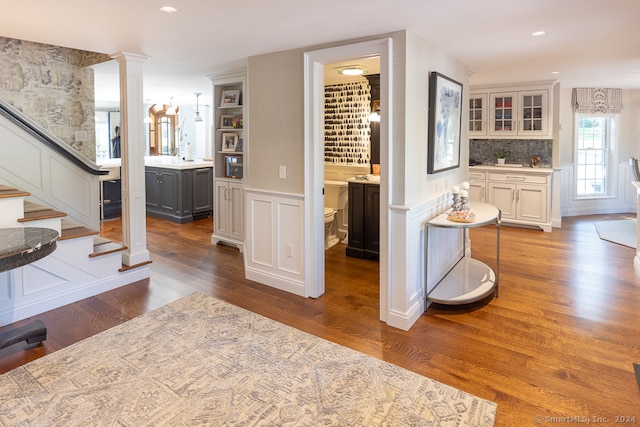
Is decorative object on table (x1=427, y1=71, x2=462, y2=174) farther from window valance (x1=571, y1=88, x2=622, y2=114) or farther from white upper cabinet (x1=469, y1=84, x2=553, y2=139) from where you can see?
window valance (x1=571, y1=88, x2=622, y2=114)

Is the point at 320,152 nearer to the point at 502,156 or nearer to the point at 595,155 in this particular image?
the point at 502,156

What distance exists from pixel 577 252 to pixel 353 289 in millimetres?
3128

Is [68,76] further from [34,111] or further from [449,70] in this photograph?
[449,70]

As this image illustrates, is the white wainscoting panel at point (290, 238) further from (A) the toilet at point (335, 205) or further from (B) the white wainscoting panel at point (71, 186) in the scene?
(B) the white wainscoting panel at point (71, 186)

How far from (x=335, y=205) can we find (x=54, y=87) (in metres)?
3.55

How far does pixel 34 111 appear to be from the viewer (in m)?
4.57

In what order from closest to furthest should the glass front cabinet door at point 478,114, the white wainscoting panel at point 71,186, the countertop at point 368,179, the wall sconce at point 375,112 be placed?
the white wainscoting panel at point 71,186 → the countertop at point 368,179 → the wall sconce at point 375,112 → the glass front cabinet door at point 478,114

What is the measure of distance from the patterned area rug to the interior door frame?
76 cm

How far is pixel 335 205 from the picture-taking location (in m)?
5.64

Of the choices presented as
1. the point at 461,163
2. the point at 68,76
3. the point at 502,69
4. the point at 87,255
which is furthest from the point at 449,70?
the point at 68,76

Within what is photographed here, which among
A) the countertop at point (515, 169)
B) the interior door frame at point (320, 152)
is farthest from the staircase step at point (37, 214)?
the countertop at point (515, 169)

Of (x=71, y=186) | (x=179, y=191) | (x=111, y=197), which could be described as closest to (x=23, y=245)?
(x=71, y=186)

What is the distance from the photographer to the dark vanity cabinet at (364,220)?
485 cm

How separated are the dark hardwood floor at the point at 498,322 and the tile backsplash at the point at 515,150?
2025 mm
